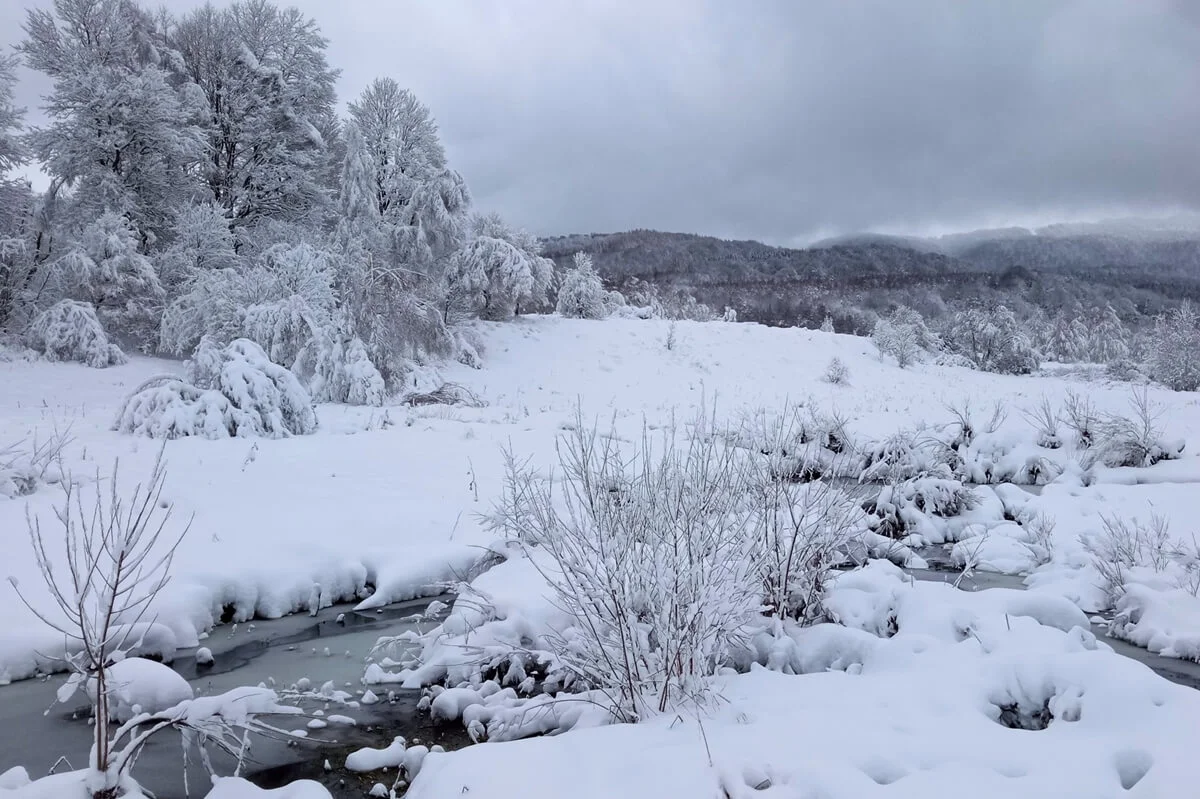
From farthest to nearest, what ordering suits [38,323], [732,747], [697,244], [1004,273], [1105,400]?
[697,244], [1004,273], [1105,400], [38,323], [732,747]


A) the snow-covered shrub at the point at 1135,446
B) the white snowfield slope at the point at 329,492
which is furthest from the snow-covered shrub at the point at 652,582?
the snow-covered shrub at the point at 1135,446

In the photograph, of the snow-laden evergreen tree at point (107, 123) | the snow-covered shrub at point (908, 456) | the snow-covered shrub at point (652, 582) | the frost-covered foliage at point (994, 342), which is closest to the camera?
the snow-covered shrub at point (652, 582)

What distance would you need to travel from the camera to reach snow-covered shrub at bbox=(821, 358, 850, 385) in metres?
22.4

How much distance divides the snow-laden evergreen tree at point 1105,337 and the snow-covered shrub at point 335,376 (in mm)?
43623

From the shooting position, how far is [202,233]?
17375 millimetres

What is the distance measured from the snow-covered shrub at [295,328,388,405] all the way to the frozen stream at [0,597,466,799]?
9.16 metres

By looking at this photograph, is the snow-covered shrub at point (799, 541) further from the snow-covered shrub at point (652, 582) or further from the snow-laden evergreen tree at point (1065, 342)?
the snow-laden evergreen tree at point (1065, 342)

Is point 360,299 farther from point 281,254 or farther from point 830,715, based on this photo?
point 830,715

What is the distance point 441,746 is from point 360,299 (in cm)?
1576

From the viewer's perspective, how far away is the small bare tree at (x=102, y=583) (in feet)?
8.64

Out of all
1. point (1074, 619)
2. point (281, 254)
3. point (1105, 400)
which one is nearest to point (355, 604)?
point (1074, 619)

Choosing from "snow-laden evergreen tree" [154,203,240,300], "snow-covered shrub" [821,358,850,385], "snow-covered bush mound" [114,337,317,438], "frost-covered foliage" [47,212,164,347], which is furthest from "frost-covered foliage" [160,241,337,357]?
"snow-covered shrub" [821,358,850,385]

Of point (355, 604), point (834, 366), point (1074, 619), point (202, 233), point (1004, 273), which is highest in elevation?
point (1004, 273)

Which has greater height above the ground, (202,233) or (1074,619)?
(202,233)
